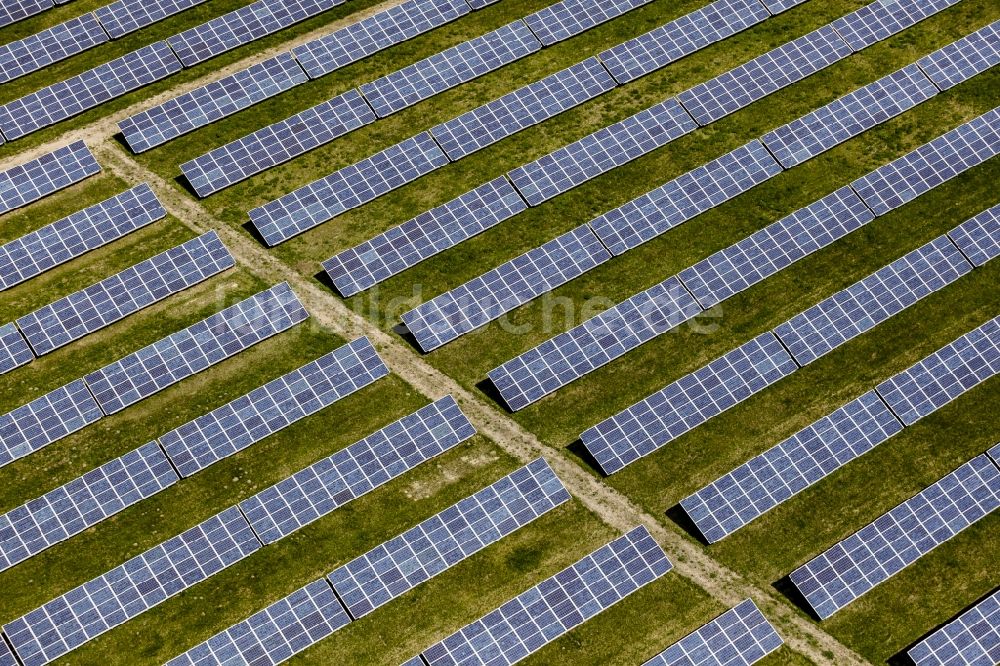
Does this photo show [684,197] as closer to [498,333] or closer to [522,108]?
[522,108]

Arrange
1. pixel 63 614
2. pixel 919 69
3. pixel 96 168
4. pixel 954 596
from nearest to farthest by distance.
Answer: pixel 63 614 → pixel 954 596 → pixel 96 168 → pixel 919 69

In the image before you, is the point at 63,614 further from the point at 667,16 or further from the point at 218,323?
the point at 667,16

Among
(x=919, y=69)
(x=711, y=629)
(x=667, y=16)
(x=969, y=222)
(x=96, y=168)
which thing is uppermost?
(x=96, y=168)

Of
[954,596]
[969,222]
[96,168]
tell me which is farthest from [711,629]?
[96,168]

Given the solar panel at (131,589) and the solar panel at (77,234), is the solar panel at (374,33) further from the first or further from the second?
the solar panel at (131,589)

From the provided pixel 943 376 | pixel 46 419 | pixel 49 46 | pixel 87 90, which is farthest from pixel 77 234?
pixel 943 376
